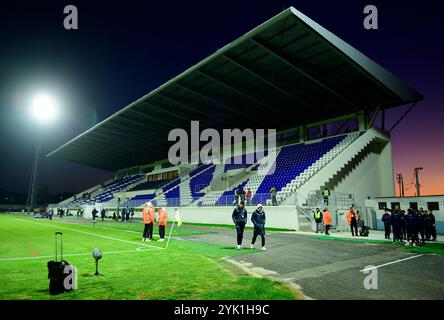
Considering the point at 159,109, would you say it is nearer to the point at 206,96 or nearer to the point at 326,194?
the point at 206,96

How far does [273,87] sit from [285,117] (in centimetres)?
732

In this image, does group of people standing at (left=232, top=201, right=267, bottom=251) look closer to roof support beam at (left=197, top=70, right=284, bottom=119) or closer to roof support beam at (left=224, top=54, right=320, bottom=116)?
roof support beam at (left=224, top=54, right=320, bottom=116)

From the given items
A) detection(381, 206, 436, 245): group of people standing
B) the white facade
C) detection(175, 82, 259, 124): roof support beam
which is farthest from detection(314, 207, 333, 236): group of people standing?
detection(175, 82, 259, 124): roof support beam

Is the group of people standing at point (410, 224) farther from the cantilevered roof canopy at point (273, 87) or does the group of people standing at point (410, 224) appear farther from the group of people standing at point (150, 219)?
the cantilevered roof canopy at point (273, 87)

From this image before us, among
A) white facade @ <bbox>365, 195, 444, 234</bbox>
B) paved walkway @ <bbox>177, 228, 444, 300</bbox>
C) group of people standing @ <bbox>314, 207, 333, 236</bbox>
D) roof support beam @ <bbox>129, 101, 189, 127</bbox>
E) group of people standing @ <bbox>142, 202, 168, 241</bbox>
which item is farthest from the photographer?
roof support beam @ <bbox>129, 101, 189, 127</bbox>

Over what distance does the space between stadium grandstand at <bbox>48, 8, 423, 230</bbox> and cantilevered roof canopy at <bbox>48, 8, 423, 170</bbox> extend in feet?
0.32

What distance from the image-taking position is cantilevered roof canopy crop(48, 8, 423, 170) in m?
23.5

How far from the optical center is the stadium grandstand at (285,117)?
2430 cm

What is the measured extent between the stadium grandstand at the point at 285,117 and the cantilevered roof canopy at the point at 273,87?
0.32 ft

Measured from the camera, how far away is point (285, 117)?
121 feet

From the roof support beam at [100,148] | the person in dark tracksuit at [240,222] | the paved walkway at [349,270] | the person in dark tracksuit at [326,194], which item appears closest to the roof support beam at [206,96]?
the person in dark tracksuit at [326,194]

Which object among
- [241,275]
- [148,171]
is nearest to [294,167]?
[241,275]

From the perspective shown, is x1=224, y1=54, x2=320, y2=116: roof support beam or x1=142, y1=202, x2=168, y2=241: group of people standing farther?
x1=224, y1=54, x2=320, y2=116: roof support beam

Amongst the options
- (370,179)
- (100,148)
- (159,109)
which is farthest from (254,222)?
(100,148)
